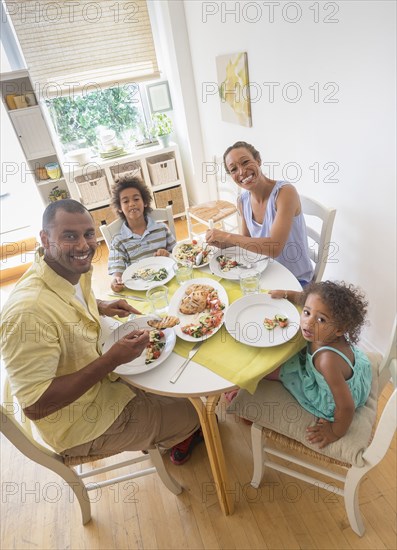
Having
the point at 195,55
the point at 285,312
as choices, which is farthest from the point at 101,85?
the point at 285,312

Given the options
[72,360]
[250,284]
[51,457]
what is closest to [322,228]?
[250,284]

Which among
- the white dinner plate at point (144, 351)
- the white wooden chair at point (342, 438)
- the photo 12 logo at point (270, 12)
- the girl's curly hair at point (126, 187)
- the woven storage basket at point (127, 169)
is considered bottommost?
the white wooden chair at point (342, 438)

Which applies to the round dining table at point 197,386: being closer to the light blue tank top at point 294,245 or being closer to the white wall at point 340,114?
the light blue tank top at point 294,245

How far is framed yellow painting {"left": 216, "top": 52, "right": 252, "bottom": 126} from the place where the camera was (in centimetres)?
240

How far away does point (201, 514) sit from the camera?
4.76 feet

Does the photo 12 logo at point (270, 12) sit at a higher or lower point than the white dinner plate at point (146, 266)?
higher

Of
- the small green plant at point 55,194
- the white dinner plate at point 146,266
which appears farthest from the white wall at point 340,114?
the small green plant at point 55,194

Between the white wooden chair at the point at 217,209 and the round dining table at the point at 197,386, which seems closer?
the round dining table at the point at 197,386

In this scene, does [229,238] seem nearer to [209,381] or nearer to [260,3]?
[209,381]

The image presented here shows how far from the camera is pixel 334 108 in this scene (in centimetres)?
175

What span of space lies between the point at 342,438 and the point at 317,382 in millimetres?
182

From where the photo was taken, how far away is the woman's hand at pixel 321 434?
3.64 ft

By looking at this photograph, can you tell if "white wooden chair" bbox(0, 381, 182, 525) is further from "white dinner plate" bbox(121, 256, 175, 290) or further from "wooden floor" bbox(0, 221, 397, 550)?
"white dinner plate" bbox(121, 256, 175, 290)

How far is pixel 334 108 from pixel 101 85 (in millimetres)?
2386
